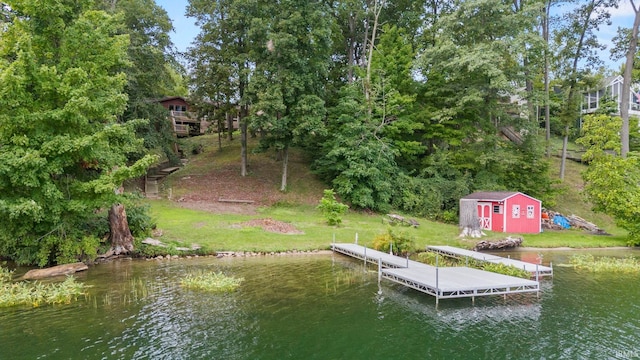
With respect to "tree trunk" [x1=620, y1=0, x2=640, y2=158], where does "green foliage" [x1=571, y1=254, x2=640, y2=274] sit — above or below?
below

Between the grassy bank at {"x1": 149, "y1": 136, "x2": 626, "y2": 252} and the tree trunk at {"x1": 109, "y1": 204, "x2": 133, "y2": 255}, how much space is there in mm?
2025

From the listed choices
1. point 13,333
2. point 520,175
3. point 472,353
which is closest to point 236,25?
point 520,175

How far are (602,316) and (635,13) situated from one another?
32.3 meters

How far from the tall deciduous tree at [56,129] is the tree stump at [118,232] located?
102 centimetres

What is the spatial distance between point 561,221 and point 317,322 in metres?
28.3

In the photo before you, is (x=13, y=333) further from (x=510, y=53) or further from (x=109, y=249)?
(x=510, y=53)

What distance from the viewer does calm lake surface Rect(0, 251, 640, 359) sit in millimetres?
9812

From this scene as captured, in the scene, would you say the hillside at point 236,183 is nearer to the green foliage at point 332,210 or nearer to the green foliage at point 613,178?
the green foliage at point 332,210

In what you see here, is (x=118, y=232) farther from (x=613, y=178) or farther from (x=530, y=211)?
(x=613, y=178)

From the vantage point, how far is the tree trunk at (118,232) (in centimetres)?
1970

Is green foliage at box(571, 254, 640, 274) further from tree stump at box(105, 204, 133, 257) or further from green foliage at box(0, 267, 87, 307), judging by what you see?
tree stump at box(105, 204, 133, 257)

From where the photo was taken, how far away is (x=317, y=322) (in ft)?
38.6

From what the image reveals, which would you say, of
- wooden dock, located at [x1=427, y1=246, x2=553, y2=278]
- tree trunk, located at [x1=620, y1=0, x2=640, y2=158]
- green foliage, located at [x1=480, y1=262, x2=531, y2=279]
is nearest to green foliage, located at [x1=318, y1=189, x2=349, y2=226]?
wooden dock, located at [x1=427, y1=246, x2=553, y2=278]

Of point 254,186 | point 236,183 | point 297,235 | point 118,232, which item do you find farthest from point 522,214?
point 118,232
